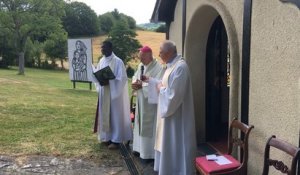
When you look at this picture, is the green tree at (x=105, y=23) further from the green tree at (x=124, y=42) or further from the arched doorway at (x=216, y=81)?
the arched doorway at (x=216, y=81)

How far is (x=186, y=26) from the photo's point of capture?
8.00m

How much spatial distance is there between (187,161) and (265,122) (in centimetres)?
132

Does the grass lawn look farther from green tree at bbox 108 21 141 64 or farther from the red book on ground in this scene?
green tree at bbox 108 21 141 64

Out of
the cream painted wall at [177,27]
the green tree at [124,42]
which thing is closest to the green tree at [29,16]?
the green tree at [124,42]

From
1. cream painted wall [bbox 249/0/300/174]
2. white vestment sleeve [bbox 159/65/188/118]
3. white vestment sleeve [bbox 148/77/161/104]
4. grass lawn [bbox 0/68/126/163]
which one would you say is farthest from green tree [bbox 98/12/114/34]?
cream painted wall [bbox 249/0/300/174]

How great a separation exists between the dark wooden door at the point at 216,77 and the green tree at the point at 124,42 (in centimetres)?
3739

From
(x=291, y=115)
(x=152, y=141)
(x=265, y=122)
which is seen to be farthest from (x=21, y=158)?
(x=291, y=115)

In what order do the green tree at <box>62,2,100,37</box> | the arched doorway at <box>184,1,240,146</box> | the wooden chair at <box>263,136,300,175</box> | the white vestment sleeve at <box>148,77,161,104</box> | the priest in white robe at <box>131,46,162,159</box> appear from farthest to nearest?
the green tree at <box>62,2,100,37</box>
the arched doorway at <box>184,1,240,146</box>
the priest in white robe at <box>131,46,162,159</box>
the white vestment sleeve at <box>148,77,161,104</box>
the wooden chair at <box>263,136,300,175</box>

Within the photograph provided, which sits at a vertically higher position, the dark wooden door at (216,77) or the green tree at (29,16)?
the green tree at (29,16)

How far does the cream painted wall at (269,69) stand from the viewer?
14.6ft

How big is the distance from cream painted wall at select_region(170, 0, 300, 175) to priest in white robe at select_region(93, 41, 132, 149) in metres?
2.25

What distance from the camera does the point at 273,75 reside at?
192 inches

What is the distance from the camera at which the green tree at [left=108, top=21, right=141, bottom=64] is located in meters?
45.8

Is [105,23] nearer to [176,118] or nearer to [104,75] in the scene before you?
[104,75]
